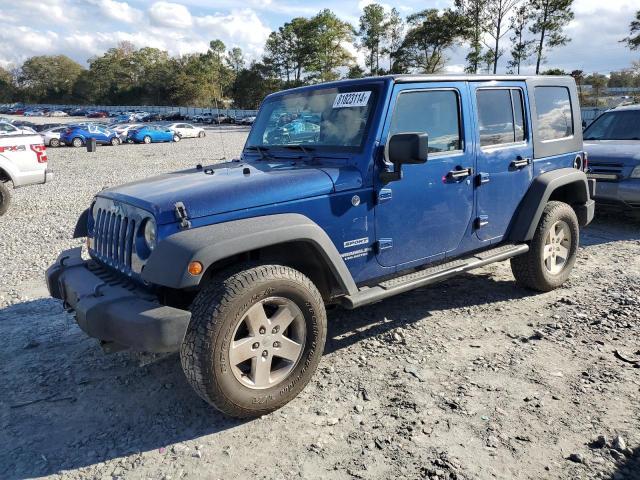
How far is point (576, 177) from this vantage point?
5145mm

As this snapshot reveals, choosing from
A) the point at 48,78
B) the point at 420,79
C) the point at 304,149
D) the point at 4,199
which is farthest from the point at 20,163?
the point at 48,78

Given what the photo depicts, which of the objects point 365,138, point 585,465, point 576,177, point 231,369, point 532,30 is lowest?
point 585,465

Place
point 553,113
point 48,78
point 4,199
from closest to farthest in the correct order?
point 553,113 → point 4,199 → point 48,78

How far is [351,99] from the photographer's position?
378 cm

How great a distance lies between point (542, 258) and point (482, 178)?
48.3 inches

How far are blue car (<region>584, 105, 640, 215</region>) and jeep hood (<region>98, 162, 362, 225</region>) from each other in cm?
555

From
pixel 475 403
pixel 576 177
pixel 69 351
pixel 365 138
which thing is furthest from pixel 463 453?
pixel 576 177

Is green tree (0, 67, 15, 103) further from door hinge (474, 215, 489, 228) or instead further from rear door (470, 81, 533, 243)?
door hinge (474, 215, 489, 228)

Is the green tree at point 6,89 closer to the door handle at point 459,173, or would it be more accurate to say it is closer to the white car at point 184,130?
the white car at point 184,130

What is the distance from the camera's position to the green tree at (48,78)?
112688mm

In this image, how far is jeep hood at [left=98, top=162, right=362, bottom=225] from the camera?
9.89 ft

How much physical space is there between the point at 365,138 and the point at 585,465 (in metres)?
2.34

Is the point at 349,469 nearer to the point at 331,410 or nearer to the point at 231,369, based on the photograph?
the point at 331,410

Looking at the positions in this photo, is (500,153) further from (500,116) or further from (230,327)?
(230,327)
